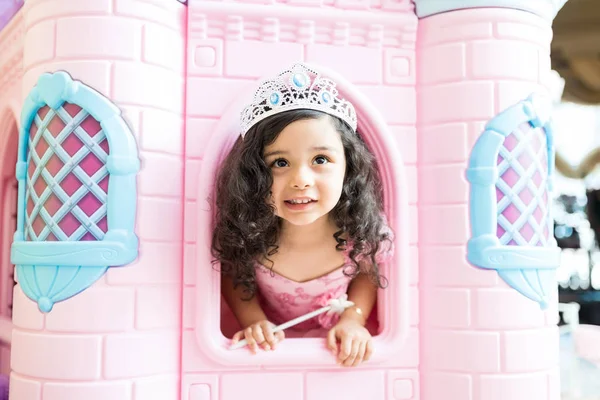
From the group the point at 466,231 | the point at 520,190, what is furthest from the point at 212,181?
the point at 520,190

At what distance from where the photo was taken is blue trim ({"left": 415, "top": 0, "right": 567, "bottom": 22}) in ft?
4.07

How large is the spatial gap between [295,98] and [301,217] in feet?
0.80

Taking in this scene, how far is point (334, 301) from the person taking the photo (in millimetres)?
1272

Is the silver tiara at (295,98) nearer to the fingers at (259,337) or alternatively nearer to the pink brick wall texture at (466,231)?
the pink brick wall texture at (466,231)

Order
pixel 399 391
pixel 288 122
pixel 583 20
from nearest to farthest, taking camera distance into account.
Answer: pixel 288 122
pixel 399 391
pixel 583 20

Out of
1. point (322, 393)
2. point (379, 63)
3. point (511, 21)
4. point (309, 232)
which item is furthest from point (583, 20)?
point (322, 393)

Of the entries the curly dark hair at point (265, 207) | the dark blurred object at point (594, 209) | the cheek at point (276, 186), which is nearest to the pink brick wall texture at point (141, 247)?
the curly dark hair at point (265, 207)

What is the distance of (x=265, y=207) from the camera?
117 cm

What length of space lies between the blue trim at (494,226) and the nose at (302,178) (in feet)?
1.20

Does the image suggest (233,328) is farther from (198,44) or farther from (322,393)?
(198,44)

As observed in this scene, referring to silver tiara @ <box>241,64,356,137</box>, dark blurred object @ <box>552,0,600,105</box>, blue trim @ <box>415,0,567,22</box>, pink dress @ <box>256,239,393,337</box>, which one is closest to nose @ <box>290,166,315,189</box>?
silver tiara @ <box>241,64,356,137</box>

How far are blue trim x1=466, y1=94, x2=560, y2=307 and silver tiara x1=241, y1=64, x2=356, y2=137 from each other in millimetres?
300

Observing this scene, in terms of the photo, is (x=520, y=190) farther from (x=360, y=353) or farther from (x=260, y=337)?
(x=260, y=337)

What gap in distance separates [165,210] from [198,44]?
0.37 metres
